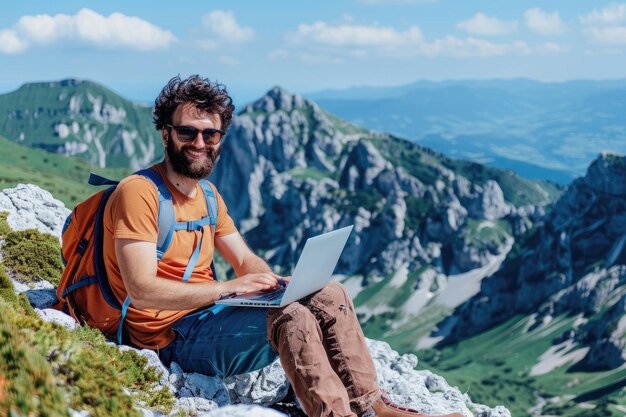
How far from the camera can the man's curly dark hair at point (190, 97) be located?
10.1 meters

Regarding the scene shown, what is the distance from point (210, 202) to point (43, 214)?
1288 centimetres

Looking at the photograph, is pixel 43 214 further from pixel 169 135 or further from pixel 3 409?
pixel 3 409

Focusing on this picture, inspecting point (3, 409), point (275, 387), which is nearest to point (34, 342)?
point (3, 409)

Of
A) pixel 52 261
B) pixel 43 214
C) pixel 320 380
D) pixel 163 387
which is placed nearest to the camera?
pixel 320 380

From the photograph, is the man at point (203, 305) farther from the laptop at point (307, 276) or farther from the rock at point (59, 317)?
the rock at point (59, 317)

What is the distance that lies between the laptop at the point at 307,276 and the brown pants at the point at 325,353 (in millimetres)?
174

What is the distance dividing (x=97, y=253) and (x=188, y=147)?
242 centimetres

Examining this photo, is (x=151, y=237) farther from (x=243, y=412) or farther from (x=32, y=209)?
(x=32, y=209)

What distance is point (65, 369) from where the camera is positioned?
699 cm

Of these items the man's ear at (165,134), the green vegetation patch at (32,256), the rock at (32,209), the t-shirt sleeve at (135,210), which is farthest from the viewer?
the rock at (32,209)

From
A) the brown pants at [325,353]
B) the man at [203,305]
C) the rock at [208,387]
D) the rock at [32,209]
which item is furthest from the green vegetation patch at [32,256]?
the brown pants at [325,353]

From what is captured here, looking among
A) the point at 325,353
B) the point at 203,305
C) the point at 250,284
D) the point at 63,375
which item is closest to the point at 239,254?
the point at 250,284

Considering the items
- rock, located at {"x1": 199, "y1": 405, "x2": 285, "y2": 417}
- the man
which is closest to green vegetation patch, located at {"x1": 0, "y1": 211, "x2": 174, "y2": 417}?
the man

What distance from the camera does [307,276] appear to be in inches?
363
